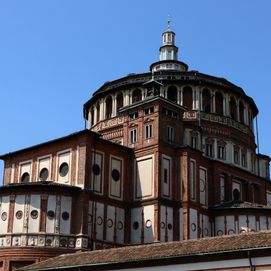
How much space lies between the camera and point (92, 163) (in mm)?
43406

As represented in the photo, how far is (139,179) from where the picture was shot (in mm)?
45844

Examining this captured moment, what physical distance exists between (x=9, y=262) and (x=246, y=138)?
27.8 meters

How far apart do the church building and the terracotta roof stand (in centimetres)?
942

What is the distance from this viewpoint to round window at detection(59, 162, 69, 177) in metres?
44.2

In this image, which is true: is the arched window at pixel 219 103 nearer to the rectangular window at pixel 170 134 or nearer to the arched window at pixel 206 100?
the arched window at pixel 206 100

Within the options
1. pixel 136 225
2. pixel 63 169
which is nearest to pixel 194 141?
pixel 136 225

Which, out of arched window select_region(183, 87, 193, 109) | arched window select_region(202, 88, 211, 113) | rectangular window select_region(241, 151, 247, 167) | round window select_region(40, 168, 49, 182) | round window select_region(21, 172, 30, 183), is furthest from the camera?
rectangular window select_region(241, 151, 247, 167)

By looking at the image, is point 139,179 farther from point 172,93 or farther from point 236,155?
point 236,155

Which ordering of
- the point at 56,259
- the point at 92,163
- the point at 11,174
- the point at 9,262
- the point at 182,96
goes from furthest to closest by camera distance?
the point at 182,96
the point at 11,174
the point at 92,163
the point at 9,262
the point at 56,259

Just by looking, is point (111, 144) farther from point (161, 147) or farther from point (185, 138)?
point (185, 138)

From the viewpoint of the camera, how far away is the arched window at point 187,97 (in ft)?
180

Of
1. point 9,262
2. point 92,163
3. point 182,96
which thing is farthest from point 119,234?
point 182,96

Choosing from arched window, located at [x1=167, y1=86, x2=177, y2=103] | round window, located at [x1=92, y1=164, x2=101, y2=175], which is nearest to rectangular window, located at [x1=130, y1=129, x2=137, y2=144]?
round window, located at [x1=92, y1=164, x2=101, y2=175]

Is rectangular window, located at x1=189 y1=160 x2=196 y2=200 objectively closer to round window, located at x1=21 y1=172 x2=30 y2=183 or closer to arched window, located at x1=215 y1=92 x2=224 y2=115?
arched window, located at x1=215 y1=92 x2=224 y2=115
